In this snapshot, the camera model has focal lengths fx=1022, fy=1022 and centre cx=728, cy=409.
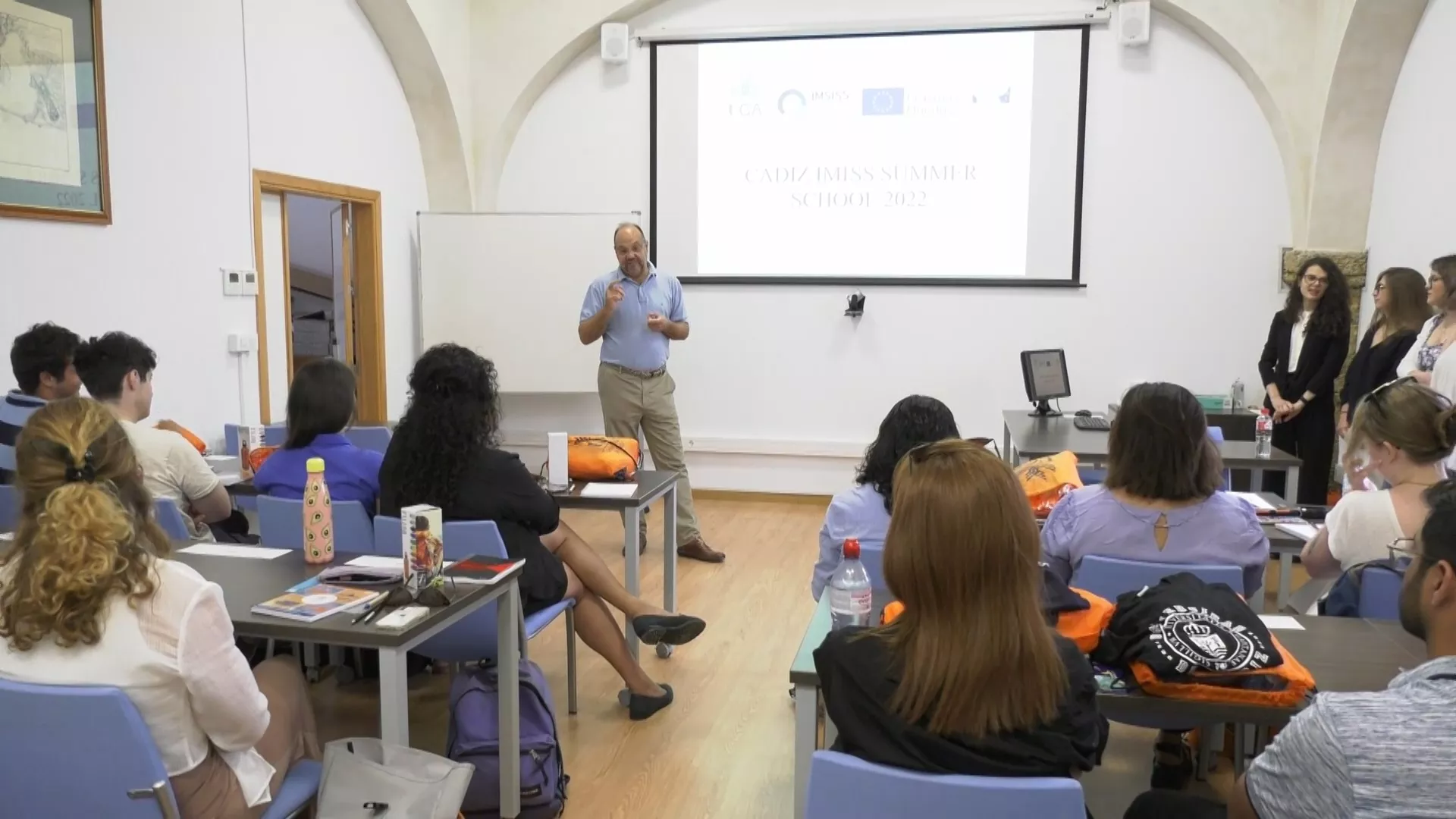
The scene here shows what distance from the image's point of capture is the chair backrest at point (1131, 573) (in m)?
2.28

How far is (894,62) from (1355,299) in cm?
289

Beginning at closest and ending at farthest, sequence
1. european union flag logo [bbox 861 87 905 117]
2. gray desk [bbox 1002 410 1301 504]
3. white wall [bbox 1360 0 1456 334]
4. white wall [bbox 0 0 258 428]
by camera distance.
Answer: white wall [bbox 0 0 258 428], gray desk [bbox 1002 410 1301 504], white wall [bbox 1360 0 1456 334], european union flag logo [bbox 861 87 905 117]

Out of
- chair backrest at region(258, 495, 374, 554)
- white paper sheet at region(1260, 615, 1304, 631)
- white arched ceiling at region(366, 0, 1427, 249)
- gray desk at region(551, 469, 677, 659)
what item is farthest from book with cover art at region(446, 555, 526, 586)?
white arched ceiling at region(366, 0, 1427, 249)

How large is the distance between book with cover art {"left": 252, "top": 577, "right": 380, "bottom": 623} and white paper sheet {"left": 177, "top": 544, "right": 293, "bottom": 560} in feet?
1.12

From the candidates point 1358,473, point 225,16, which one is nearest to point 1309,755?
point 1358,473

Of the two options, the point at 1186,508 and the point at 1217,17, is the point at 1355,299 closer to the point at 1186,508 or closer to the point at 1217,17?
the point at 1217,17

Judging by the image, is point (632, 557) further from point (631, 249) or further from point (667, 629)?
point (631, 249)

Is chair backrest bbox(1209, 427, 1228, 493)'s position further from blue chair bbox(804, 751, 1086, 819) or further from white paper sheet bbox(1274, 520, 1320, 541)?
blue chair bbox(804, 751, 1086, 819)

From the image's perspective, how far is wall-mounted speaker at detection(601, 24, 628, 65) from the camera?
20.5 feet

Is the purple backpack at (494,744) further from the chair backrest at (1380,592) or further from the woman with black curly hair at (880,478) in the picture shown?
the chair backrest at (1380,592)

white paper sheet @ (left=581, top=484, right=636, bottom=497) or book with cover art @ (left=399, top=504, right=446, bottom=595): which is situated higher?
book with cover art @ (left=399, top=504, right=446, bottom=595)

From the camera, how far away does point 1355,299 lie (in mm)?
5617

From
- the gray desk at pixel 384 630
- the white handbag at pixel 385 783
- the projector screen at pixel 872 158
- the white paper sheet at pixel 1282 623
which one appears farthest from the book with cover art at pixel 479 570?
the projector screen at pixel 872 158

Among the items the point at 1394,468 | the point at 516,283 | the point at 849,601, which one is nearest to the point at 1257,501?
the point at 1394,468
